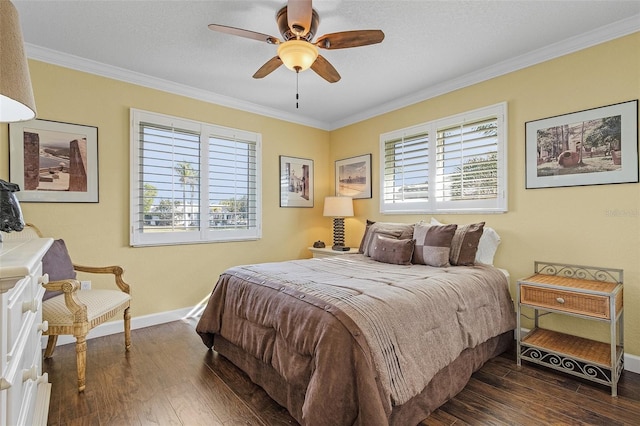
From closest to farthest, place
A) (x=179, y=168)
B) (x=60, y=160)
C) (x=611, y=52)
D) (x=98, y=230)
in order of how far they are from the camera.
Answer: (x=611, y=52)
(x=60, y=160)
(x=98, y=230)
(x=179, y=168)

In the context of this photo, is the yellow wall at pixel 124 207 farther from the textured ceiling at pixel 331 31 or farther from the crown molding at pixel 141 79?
the textured ceiling at pixel 331 31

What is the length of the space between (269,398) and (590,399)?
2.07 m

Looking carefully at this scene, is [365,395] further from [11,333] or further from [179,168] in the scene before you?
[179,168]

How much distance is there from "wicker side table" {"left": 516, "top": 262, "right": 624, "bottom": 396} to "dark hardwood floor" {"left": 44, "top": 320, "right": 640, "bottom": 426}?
11 cm

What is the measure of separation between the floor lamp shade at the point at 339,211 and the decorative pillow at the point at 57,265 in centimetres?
286

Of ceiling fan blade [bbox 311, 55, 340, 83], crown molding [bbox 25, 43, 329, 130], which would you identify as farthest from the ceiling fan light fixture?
crown molding [bbox 25, 43, 329, 130]

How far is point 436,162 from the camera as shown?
3543mm

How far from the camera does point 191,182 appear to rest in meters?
3.61

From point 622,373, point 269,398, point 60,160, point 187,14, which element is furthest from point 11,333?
point 622,373

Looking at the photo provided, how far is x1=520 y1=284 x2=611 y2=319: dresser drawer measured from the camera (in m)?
2.08

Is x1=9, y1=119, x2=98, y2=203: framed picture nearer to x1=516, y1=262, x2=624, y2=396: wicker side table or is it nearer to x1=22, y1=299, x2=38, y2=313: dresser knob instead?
x1=22, y1=299, x2=38, y2=313: dresser knob

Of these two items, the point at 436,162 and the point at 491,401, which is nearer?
the point at 491,401

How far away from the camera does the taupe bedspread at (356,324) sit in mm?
1461

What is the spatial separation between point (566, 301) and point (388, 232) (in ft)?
5.04
